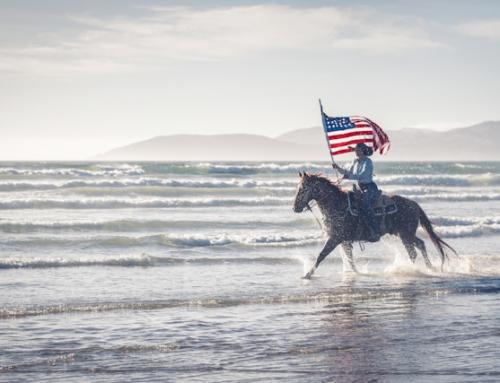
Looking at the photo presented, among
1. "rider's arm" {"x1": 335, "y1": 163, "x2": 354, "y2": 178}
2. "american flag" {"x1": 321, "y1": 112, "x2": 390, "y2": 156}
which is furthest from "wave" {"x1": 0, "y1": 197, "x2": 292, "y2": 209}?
"rider's arm" {"x1": 335, "y1": 163, "x2": 354, "y2": 178}

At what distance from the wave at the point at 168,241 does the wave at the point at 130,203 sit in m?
11.5

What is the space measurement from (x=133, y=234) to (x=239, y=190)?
63.8ft

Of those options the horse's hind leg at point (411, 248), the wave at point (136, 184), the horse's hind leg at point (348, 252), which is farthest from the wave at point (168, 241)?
the wave at point (136, 184)

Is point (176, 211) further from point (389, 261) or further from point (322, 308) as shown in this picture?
point (322, 308)

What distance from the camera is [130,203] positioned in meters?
36.4

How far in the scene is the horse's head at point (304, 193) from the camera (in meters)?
17.3

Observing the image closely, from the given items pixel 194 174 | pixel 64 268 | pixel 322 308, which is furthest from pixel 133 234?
pixel 194 174

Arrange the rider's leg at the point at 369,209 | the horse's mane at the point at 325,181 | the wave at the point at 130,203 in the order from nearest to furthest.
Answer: the horse's mane at the point at 325,181 < the rider's leg at the point at 369,209 < the wave at the point at 130,203

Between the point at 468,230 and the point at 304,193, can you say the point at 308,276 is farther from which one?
the point at 468,230

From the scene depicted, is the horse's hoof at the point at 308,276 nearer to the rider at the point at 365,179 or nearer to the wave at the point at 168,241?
the rider at the point at 365,179

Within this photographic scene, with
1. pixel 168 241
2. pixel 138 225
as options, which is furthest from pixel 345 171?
pixel 138 225

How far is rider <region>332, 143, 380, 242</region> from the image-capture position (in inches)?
698

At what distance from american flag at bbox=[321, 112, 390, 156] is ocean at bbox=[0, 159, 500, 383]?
2144 mm

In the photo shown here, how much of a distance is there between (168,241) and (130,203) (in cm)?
1313
